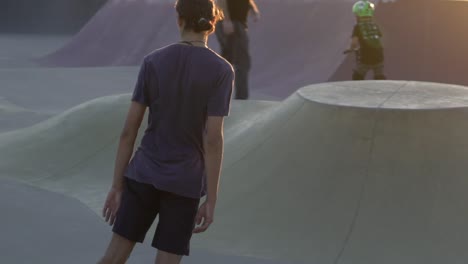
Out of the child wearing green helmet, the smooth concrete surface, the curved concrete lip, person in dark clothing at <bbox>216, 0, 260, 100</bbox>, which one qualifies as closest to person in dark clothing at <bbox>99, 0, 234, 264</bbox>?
the smooth concrete surface

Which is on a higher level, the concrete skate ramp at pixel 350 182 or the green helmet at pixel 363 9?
the green helmet at pixel 363 9

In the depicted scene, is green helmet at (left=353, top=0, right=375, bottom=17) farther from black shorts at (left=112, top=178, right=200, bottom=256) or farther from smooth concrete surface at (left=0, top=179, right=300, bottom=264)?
black shorts at (left=112, top=178, right=200, bottom=256)

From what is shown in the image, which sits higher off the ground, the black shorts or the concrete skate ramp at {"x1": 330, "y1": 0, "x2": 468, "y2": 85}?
the black shorts

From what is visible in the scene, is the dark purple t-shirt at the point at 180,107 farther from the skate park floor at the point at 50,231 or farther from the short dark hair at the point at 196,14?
the skate park floor at the point at 50,231

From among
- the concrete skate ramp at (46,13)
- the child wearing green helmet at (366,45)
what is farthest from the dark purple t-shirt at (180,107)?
the concrete skate ramp at (46,13)

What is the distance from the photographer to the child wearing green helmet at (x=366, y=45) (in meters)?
11.2

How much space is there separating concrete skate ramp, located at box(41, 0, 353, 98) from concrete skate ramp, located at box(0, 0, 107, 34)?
1031cm

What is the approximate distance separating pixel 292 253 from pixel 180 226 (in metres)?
1.94

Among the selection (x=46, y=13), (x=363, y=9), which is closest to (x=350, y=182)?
(x=363, y=9)

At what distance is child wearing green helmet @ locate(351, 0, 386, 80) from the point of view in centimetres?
1118

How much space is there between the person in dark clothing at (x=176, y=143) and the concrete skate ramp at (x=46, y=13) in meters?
29.6

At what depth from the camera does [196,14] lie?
3164 millimetres

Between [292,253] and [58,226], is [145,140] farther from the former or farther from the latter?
[58,226]

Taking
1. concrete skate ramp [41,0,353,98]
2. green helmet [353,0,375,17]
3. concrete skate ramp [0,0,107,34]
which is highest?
green helmet [353,0,375,17]
